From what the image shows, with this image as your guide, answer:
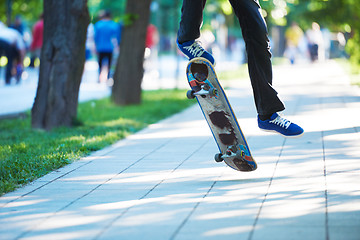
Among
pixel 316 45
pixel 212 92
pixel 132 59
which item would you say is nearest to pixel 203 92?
pixel 212 92

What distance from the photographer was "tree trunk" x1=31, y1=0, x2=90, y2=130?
8.52 m

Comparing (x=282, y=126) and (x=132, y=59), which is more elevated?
(x=132, y=59)

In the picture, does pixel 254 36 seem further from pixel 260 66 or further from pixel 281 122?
pixel 281 122

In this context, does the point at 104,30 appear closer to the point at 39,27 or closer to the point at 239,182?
the point at 39,27

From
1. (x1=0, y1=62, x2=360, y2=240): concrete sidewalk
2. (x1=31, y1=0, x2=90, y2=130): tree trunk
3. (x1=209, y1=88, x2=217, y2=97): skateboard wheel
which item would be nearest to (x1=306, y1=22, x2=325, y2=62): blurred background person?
(x1=31, y1=0, x2=90, y2=130): tree trunk

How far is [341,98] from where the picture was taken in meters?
12.2

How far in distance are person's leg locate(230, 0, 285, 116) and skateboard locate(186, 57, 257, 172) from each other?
27cm

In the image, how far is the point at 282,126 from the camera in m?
5.02

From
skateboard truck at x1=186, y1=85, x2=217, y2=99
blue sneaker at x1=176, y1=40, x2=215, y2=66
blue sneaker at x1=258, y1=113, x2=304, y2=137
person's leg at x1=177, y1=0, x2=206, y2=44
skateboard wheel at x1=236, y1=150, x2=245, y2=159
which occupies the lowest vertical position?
skateboard wheel at x1=236, y1=150, x2=245, y2=159

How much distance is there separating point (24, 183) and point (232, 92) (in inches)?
403

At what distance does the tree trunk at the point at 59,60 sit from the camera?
27.9ft

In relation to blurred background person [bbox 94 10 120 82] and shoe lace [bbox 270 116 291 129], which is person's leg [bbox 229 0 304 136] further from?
blurred background person [bbox 94 10 120 82]

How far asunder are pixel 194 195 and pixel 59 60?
4.54 meters

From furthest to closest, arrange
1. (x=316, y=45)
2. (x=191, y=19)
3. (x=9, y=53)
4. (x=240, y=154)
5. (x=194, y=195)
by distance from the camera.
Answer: (x=316, y=45)
(x=9, y=53)
(x=240, y=154)
(x=191, y=19)
(x=194, y=195)
